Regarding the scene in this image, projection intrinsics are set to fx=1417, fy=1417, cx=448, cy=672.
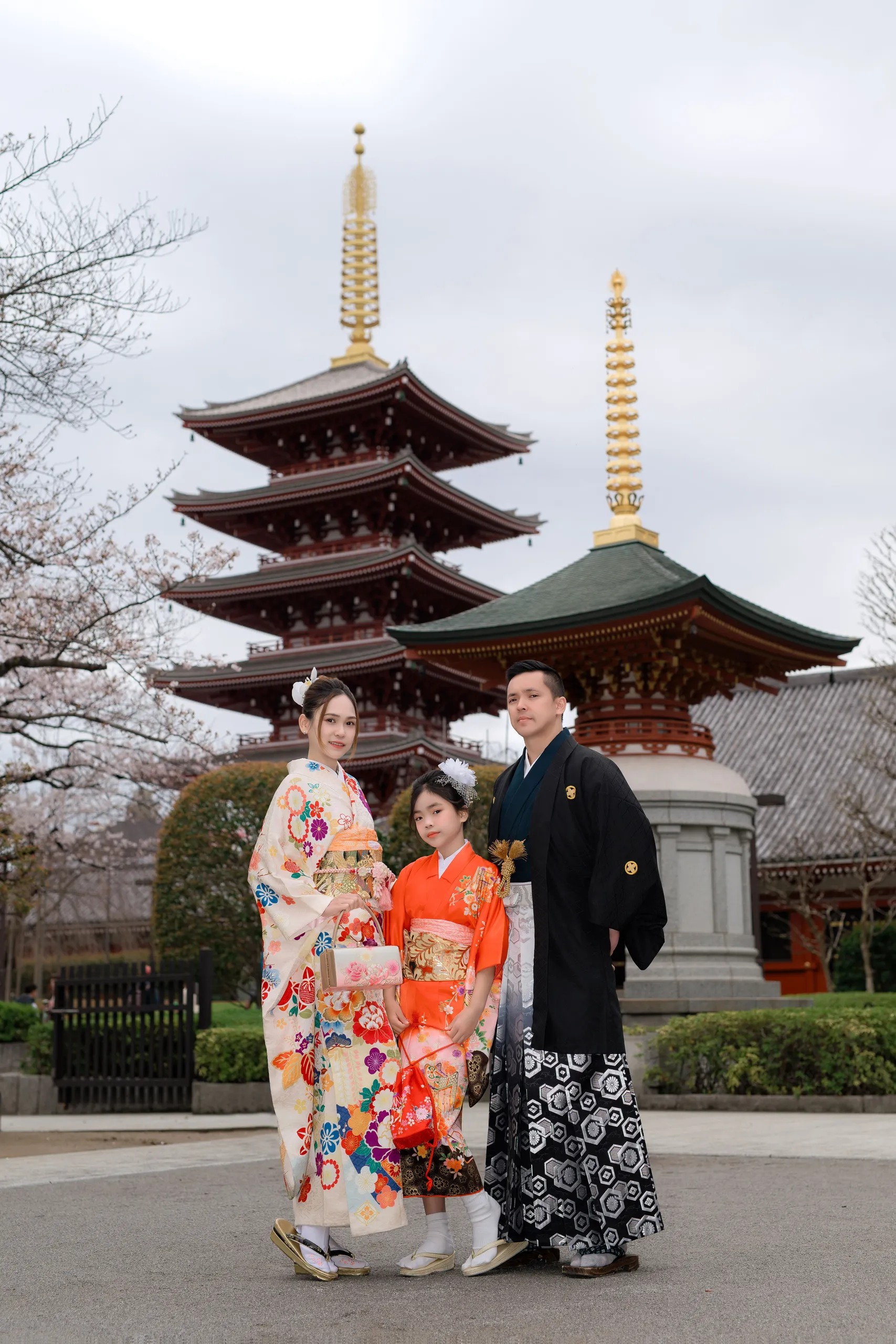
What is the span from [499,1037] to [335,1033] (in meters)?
0.58

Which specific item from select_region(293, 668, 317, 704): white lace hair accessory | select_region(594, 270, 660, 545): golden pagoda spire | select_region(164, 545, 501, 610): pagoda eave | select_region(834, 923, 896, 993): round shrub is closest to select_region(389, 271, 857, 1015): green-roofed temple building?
select_region(594, 270, 660, 545): golden pagoda spire

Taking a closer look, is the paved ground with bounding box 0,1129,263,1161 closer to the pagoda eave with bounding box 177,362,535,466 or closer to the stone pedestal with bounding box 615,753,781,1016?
the stone pedestal with bounding box 615,753,781,1016

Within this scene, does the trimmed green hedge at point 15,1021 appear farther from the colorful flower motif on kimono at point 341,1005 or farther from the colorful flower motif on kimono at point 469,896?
the colorful flower motif on kimono at point 469,896

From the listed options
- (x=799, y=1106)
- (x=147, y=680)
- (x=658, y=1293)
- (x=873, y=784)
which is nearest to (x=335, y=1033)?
(x=658, y=1293)

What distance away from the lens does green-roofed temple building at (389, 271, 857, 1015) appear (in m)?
14.6

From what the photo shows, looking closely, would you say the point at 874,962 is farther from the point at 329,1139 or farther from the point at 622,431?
the point at 329,1139

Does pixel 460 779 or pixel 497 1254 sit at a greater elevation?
pixel 460 779

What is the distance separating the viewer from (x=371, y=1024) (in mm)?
4668

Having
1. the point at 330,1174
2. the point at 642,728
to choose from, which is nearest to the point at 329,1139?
the point at 330,1174

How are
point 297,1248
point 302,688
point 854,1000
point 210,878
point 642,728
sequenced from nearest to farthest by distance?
point 297,1248
point 302,688
point 642,728
point 854,1000
point 210,878

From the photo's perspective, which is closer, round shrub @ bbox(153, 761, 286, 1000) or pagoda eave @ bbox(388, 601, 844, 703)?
pagoda eave @ bbox(388, 601, 844, 703)

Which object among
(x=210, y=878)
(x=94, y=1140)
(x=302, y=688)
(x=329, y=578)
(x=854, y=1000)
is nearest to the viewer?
(x=302, y=688)

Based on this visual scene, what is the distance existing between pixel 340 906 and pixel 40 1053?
9.60 m

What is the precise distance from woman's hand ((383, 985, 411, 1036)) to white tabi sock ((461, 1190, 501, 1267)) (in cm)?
57
